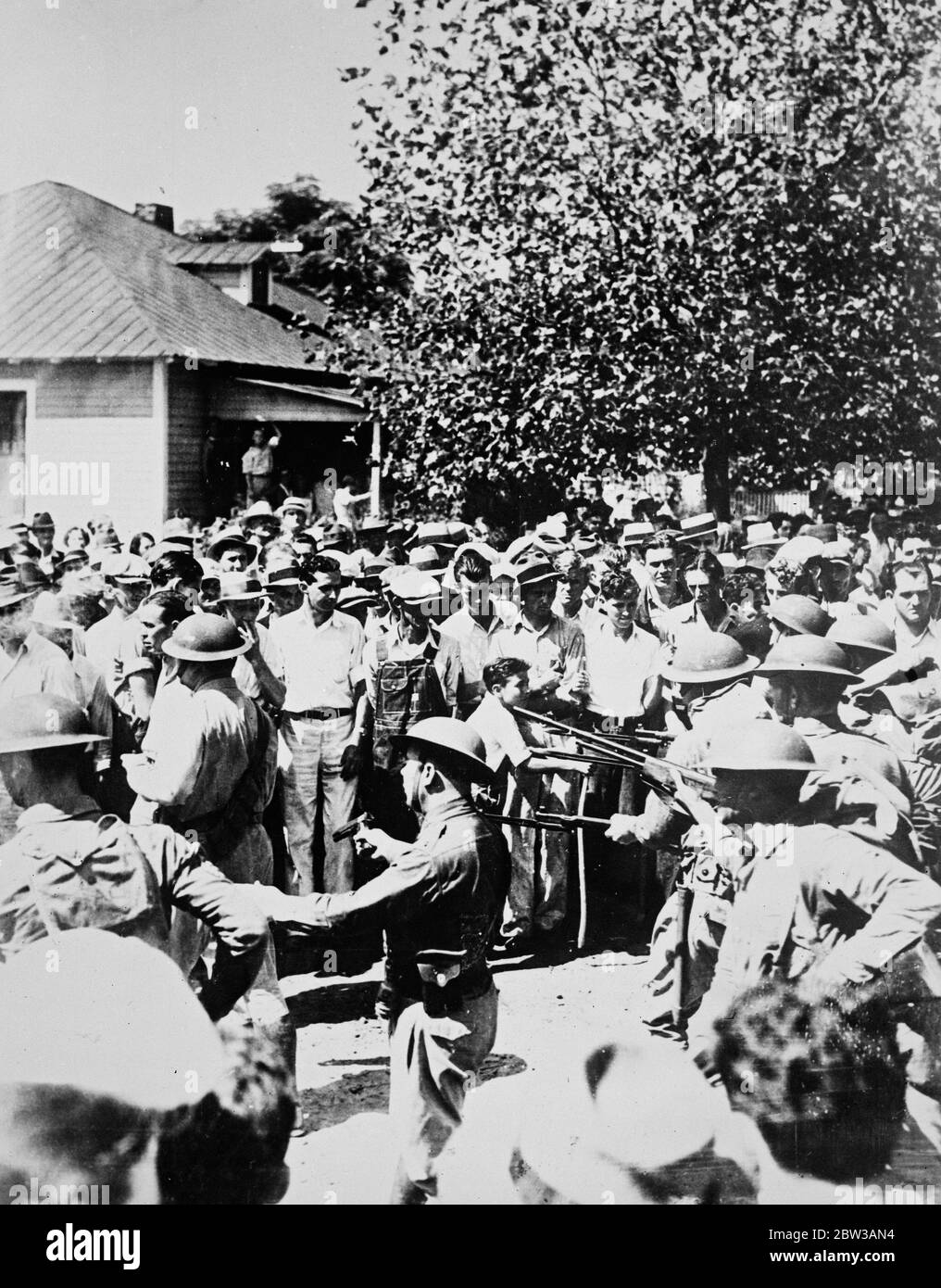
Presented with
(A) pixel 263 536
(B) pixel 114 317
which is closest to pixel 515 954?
(A) pixel 263 536

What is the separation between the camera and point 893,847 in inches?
199

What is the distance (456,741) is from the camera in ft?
15.2

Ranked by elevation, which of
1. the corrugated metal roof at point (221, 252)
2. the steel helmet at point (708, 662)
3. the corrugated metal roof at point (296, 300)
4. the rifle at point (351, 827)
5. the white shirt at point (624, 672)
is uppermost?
the corrugated metal roof at point (221, 252)

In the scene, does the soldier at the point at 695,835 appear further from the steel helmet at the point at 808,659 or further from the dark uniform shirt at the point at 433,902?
the dark uniform shirt at the point at 433,902

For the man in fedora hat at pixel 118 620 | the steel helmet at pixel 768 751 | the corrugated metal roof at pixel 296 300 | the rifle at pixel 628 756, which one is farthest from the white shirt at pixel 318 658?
the corrugated metal roof at pixel 296 300

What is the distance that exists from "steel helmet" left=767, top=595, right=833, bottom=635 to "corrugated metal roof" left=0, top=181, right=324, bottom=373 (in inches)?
169

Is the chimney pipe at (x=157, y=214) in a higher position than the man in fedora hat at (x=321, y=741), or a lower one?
higher

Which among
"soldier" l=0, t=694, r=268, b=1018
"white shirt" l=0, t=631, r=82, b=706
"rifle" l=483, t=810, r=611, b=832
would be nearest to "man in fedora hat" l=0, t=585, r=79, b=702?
"white shirt" l=0, t=631, r=82, b=706

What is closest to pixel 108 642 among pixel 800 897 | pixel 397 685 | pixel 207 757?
pixel 397 685

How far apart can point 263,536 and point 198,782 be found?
4817 mm

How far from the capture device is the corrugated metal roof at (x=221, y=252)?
7926 millimetres

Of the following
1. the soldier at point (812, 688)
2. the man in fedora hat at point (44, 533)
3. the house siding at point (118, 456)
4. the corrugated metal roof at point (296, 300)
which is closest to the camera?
the soldier at point (812, 688)

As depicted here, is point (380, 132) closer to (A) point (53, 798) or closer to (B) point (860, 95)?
(B) point (860, 95)

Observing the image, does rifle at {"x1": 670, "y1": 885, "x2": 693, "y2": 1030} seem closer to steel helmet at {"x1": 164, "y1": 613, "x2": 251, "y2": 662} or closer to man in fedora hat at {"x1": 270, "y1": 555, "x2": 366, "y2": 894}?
man in fedora hat at {"x1": 270, "y1": 555, "x2": 366, "y2": 894}
